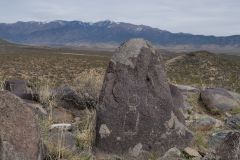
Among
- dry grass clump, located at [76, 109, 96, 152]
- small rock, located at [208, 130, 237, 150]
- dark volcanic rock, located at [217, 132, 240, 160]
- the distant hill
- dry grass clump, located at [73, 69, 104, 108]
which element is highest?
dark volcanic rock, located at [217, 132, 240, 160]

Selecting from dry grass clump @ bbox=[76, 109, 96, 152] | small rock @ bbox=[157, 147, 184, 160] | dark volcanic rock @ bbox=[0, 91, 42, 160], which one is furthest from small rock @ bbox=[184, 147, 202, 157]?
dark volcanic rock @ bbox=[0, 91, 42, 160]

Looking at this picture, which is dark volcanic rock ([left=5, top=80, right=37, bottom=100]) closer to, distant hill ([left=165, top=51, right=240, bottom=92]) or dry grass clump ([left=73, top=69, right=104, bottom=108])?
dry grass clump ([left=73, top=69, right=104, bottom=108])

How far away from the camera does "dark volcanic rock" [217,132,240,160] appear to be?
593 cm

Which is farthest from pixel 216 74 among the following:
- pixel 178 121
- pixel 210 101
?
pixel 178 121

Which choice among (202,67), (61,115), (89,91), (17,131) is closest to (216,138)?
(61,115)

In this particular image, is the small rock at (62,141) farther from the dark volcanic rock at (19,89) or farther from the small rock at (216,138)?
the dark volcanic rock at (19,89)

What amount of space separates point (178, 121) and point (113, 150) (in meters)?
1.42

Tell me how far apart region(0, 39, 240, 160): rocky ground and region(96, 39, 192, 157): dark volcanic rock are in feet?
0.06

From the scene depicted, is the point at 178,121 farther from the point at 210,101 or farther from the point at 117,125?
the point at 210,101

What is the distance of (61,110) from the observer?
11.8 m

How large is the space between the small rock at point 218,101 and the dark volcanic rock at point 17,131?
7.66 metres

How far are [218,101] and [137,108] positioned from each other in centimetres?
535

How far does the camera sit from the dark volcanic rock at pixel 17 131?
6.26 meters

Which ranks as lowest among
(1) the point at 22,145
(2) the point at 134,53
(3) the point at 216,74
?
(3) the point at 216,74
